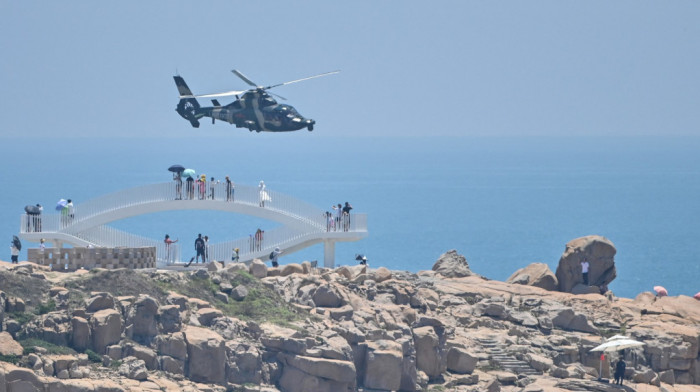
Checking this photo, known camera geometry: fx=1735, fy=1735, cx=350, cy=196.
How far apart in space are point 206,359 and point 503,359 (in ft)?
39.3

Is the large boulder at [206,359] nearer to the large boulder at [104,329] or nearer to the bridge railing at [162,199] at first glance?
the large boulder at [104,329]

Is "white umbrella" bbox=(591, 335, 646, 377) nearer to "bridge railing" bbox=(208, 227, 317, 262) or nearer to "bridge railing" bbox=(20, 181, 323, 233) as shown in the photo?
"bridge railing" bbox=(208, 227, 317, 262)

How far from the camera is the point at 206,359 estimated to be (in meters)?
48.4

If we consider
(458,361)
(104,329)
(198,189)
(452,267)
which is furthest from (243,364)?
(452,267)

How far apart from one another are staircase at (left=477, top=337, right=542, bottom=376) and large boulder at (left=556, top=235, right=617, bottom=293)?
26.4ft

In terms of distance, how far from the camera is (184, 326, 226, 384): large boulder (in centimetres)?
4822

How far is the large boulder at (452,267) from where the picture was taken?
215ft

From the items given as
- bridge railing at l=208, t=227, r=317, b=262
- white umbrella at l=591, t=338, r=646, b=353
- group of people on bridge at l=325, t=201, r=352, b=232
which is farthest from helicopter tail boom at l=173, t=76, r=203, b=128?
white umbrella at l=591, t=338, r=646, b=353

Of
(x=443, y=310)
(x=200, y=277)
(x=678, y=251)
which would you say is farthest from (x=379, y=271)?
(x=678, y=251)

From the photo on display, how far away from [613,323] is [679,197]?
130 meters

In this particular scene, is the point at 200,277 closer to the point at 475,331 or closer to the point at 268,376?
the point at 268,376

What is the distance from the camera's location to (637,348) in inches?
2311

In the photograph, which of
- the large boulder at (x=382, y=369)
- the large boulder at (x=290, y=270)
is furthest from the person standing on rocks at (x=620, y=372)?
the large boulder at (x=290, y=270)

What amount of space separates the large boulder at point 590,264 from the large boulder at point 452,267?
11.8 ft
